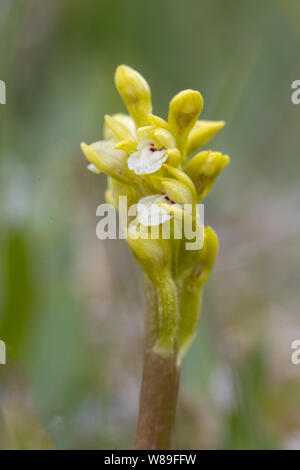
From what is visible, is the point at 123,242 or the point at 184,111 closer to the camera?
the point at 184,111

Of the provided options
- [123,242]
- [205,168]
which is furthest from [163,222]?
[123,242]

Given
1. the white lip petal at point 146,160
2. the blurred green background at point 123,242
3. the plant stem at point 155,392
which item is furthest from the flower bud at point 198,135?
the blurred green background at point 123,242

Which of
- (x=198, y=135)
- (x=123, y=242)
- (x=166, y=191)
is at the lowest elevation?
(x=123, y=242)

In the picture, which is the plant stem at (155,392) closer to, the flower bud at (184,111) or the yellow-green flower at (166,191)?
the yellow-green flower at (166,191)

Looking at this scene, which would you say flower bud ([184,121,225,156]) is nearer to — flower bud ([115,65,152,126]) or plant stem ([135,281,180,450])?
flower bud ([115,65,152,126])

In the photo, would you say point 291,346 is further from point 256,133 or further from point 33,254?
point 256,133

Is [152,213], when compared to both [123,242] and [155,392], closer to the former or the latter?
[155,392]

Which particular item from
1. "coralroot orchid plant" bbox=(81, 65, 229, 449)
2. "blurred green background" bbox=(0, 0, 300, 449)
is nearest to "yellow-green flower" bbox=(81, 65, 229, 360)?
"coralroot orchid plant" bbox=(81, 65, 229, 449)
